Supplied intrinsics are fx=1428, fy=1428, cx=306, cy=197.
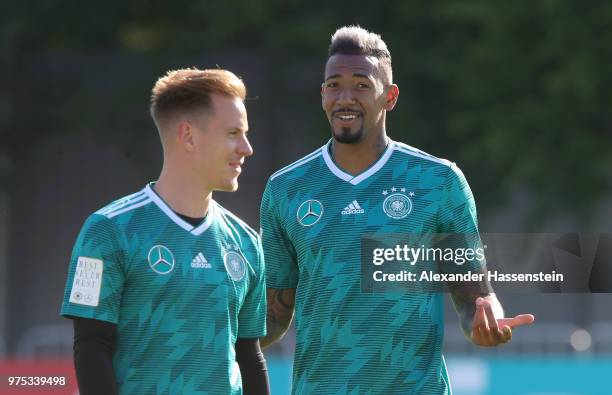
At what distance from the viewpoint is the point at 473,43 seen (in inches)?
679

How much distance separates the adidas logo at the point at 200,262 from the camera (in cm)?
491

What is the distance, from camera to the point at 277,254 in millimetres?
5941

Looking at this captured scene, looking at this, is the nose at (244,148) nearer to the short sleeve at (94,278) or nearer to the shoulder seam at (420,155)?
the short sleeve at (94,278)

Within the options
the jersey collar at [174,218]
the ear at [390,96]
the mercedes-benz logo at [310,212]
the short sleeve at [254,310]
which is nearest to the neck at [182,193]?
the jersey collar at [174,218]

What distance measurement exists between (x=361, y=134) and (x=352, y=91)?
0.59 ft

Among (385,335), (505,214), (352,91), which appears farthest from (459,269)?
(505,214)

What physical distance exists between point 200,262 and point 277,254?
3.43 feet

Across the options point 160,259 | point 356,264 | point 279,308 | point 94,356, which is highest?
point 356,264

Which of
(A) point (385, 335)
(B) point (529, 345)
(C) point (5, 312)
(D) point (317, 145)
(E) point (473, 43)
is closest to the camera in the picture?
(A) point (385, 335)

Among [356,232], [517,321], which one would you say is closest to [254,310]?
[356,232]

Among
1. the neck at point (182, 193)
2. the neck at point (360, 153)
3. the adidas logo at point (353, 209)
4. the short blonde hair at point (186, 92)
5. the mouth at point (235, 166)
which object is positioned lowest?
the neck at point (182, 193)

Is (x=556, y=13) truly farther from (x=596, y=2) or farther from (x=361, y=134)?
(x=361, y=134)

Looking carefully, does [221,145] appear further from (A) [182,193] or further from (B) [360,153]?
(B) [360,153]

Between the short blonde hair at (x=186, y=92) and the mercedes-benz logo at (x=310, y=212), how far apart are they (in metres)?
0.87
